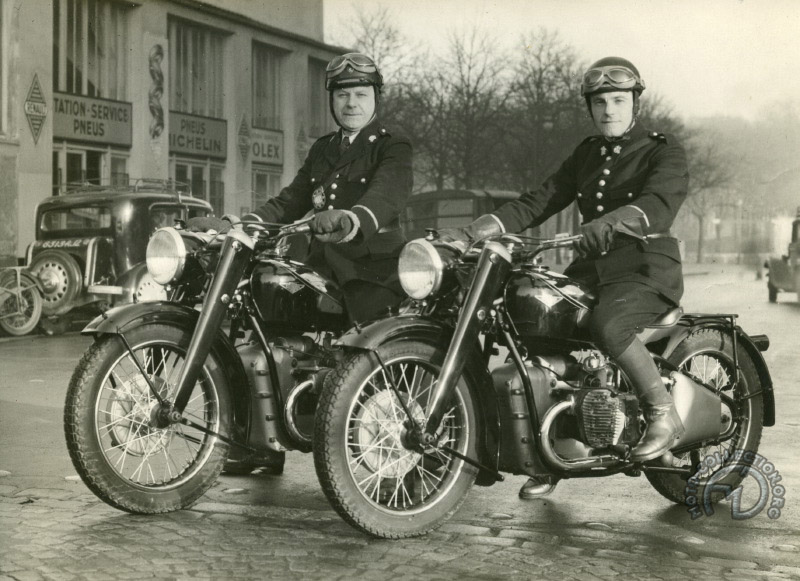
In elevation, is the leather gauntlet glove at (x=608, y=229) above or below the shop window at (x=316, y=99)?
below

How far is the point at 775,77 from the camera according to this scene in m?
30.9

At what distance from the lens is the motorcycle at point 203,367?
4914 mm

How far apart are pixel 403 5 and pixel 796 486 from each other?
2365cm

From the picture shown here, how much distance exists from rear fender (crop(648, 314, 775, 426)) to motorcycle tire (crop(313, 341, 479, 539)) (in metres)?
1.07

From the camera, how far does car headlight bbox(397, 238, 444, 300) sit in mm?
4711

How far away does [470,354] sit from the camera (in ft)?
15.9

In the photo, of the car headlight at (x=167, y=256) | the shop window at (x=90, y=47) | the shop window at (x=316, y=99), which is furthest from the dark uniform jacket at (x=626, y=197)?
the shop window at (x=316, y=99)

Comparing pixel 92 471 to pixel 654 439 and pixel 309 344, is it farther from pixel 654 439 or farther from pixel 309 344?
pixel 654 439

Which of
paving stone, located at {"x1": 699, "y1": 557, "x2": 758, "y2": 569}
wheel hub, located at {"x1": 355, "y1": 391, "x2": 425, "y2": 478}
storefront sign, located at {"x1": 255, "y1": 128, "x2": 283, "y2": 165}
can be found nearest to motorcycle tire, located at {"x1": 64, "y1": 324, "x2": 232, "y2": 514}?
wheel hub, located at {"x1": 355, "y1": 391, "x2": 425, "y2": 478}

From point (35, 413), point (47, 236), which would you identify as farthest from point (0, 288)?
point (35, 413)

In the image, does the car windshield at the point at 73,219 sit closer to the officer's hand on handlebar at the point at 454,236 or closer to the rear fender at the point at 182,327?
the rear fender at the point at 182,327

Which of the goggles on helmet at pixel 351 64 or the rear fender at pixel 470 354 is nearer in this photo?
the rear fender at pixel 470 354

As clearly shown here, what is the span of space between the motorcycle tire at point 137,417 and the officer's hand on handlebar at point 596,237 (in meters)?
1.67

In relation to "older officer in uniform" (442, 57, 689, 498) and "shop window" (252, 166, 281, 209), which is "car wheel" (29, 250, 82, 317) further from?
"shop window" (252, 166, 281, 209)
